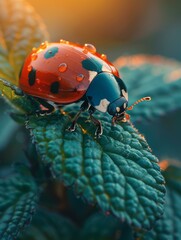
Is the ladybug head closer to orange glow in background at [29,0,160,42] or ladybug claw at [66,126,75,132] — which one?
ladybug claw at [66,126,75,132]

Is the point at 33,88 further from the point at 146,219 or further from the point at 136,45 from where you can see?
the point at 136,45

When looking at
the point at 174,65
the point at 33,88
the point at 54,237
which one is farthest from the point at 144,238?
the point at 174,65

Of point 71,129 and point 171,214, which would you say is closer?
point 71,129

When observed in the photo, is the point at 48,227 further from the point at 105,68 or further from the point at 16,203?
the point at 105,68

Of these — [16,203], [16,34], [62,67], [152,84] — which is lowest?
[16,203]

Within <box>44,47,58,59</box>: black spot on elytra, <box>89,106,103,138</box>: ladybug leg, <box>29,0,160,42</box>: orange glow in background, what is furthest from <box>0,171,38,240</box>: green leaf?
<box>29,0,160,42</box>: orange glow in background

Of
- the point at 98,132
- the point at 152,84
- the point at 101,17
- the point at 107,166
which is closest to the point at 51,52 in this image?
the point at 98,132
